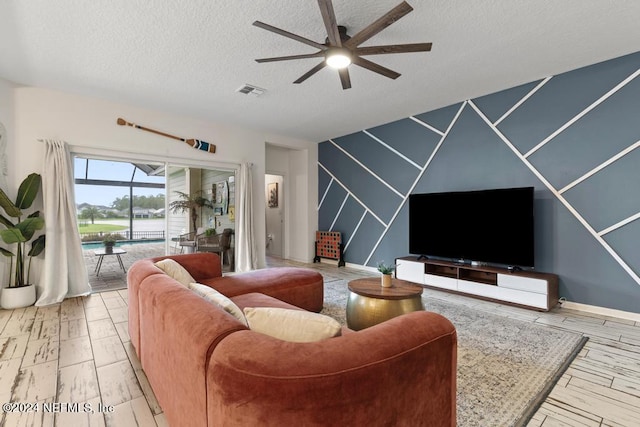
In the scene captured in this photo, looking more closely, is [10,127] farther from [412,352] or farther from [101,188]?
[412,352]

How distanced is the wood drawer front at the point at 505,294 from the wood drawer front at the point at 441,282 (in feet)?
0.27

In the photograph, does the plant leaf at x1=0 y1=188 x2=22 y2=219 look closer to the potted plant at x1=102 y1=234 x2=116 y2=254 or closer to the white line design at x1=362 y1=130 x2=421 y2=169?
the potted plant at x1=102 y1=234 x2=116 y2=254

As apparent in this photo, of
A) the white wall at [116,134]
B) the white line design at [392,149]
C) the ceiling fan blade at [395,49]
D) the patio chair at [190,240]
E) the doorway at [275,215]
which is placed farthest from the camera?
the doorway at [275,215]

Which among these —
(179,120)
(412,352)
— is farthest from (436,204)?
(179,120)

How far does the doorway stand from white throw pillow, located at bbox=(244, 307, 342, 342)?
6.11 meters

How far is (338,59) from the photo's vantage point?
2.43 m

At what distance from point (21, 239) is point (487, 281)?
5.66 metres

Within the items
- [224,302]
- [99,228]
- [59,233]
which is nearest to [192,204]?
[99,228]

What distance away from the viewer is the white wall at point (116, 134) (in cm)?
375

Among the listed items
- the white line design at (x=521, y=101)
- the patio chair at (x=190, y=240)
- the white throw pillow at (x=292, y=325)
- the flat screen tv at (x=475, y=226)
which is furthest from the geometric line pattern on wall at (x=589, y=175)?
the patio chair at (x=190, y=240)

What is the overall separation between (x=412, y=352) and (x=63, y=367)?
258 cm

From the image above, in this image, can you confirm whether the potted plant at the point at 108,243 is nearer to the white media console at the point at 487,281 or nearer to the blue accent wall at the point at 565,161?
the white media console at the point at 487,281

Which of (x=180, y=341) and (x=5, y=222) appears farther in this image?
(x=5, y=222)

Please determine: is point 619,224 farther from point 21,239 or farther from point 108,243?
point 108,243
